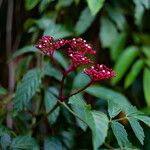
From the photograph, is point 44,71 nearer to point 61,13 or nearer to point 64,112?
point 64,112

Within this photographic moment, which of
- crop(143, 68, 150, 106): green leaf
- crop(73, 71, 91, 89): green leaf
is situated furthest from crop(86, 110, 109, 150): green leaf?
crop(143, 68, 150, 106): green leaf

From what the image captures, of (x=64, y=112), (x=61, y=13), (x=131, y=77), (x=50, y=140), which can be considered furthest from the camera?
(x=61, y=13)

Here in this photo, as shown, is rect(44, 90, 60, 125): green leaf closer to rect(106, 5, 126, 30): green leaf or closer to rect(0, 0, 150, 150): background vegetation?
rect(0, 0, 150, 150): background vegetation

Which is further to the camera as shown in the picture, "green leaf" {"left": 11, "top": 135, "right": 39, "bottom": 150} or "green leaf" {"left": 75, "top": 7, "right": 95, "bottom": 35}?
"green leaf" {"left": 75, "top": 7, "right": 95, "bottom": 35}

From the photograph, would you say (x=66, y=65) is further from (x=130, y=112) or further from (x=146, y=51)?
(x=130, y=112)

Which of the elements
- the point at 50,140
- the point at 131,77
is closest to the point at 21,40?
the point at 131,77

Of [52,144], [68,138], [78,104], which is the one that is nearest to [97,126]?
[78,104]

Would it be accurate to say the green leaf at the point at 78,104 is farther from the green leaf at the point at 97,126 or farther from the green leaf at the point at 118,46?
the green leaf at the point at 118,46
